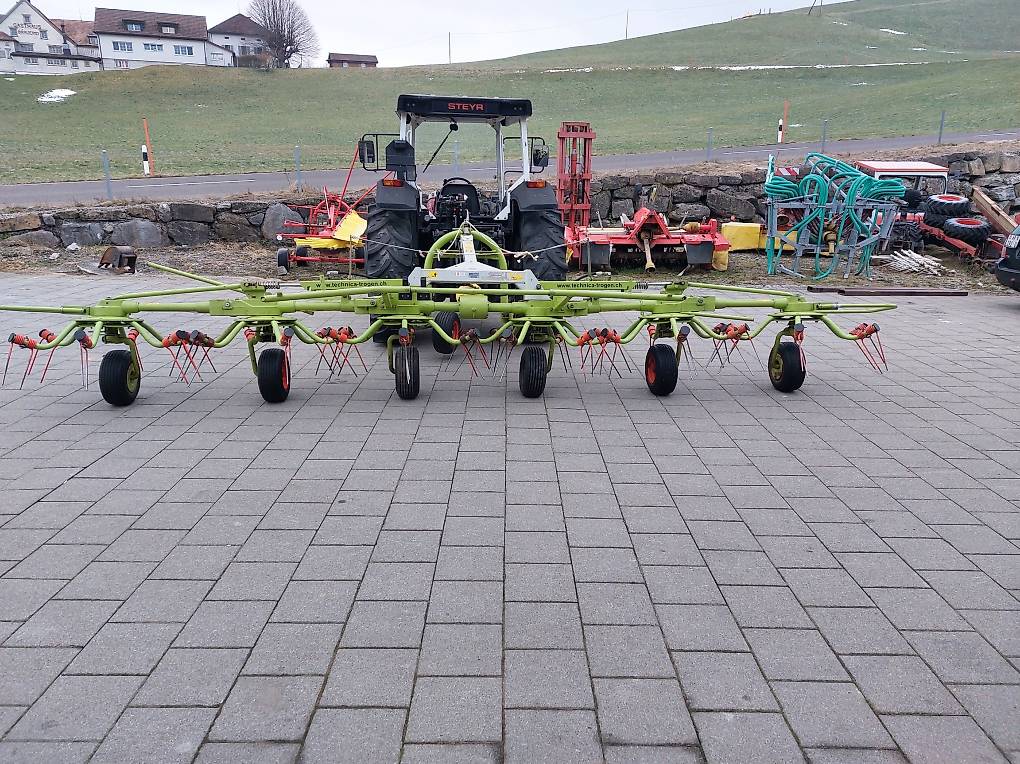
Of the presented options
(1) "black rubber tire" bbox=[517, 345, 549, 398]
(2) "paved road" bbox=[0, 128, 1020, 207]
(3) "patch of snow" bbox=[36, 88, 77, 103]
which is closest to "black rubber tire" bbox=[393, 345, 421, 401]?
(1) "black rubber tire" bbox=[517, 345, 549, 398]

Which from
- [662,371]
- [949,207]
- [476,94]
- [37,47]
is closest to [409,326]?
[662,371]

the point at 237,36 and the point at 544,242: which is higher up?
the point at 237,36

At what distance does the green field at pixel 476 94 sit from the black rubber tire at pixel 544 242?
15484 millimetres

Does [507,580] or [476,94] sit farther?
[476,94]

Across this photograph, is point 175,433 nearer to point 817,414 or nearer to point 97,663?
point 97,663

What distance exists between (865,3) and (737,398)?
10261 centimetres

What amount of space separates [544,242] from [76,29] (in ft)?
308

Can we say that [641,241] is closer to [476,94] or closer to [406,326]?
[406,326]

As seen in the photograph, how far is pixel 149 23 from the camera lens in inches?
2889

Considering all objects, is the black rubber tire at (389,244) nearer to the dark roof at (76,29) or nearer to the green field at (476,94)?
the green field at (476,94)

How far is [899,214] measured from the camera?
42.0 ft

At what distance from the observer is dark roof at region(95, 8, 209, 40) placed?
70.8 m

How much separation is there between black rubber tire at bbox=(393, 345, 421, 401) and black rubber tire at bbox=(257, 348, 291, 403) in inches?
32.0

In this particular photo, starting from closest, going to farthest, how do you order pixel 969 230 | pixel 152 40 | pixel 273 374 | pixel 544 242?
pixel 273 374
pixel 544 242
pixel 969 230
pixel 152 40
